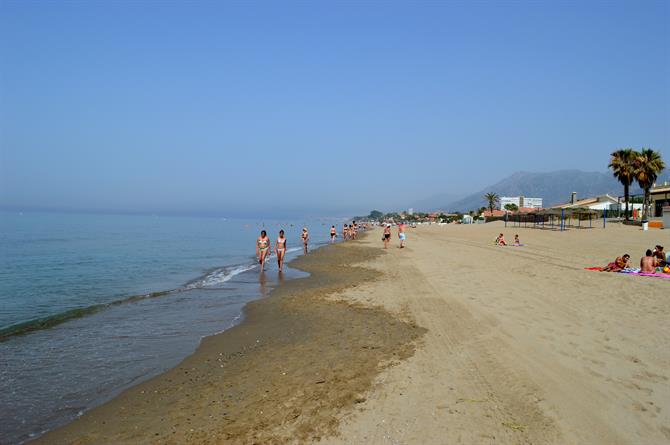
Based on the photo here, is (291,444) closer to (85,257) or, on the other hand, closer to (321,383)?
(321,383)

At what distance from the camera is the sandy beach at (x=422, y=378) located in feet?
13.7

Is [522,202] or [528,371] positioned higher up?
[522,202]

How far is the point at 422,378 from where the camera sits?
5410 millimetres

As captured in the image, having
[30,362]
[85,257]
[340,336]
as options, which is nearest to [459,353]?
[340,336]

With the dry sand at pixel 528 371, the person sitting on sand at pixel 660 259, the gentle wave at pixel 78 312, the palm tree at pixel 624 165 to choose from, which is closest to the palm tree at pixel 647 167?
the palm tree at pixel 624 165

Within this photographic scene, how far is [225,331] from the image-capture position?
29.0 ft

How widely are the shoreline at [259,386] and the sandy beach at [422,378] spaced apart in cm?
2

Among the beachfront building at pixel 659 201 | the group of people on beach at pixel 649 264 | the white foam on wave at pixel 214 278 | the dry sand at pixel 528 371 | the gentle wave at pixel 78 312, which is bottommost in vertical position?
the white foam on wave at pixel 214 278

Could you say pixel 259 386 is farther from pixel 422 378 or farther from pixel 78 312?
pixel 78 312

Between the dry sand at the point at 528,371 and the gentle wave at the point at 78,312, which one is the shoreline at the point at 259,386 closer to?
the dry sand at the point at 528,371

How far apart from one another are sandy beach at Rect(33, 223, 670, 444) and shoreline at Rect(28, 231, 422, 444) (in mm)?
22

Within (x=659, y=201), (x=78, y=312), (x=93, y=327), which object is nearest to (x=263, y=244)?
(x=78, y=312)

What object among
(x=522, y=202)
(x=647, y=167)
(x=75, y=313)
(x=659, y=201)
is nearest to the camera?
(x=75, y=313)

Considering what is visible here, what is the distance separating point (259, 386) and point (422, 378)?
2.10m
